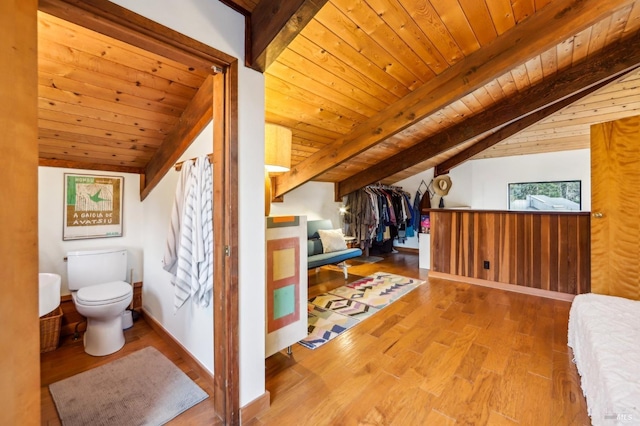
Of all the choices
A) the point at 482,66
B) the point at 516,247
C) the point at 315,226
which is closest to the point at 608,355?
the point at 482,66

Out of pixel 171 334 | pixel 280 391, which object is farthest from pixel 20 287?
pixel 171 334

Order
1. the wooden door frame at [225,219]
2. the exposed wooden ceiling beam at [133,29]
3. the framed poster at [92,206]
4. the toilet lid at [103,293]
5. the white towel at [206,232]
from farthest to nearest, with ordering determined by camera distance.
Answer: the framed poster at [92,206], the toilet lid at [103,293], the white towel at [206,232], the wooden door frame at [225,219], the exposed wooden ceiling beam at [133,29]

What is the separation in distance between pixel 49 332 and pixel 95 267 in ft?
1.84

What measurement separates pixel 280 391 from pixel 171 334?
1.10m

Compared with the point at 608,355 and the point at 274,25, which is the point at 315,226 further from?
the point at 608,355

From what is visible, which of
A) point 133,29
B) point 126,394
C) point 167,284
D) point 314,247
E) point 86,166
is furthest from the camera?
point 314,247

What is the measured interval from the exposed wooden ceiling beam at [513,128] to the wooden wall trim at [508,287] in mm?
2278

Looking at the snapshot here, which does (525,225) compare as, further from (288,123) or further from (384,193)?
(288,123)

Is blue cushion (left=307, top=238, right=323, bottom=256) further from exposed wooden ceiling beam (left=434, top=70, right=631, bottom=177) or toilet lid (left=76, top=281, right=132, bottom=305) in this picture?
exposed wooden ceiling beam (left=434, top=70, right=631, bottom=177)

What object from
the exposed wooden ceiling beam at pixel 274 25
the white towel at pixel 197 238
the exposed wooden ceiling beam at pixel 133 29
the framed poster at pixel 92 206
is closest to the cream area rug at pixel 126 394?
the white towel at pixel 197 238

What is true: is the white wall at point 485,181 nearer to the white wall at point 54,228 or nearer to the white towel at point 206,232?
the white wall at point 54,228

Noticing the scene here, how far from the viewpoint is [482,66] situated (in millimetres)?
2266

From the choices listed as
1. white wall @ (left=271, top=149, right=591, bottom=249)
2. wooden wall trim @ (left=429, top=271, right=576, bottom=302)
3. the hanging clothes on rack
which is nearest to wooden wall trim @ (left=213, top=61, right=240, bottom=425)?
white wall @ (left=271, top=149, right=591, bottom=249)

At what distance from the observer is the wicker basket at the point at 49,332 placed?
208cm
